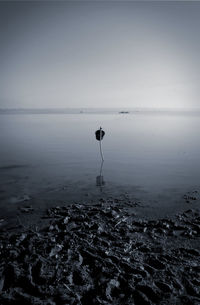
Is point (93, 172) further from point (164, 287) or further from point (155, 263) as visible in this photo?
point (164, 287)

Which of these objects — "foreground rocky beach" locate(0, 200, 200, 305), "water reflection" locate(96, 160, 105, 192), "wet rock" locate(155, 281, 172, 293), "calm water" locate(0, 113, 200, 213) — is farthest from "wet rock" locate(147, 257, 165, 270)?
"water reflection" locate(96, 160, 105, 192)

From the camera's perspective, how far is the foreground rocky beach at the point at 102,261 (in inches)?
231

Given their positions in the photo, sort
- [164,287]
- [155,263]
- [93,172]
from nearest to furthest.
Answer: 1. [164,287]
2. [155,263]
3. [93,172]

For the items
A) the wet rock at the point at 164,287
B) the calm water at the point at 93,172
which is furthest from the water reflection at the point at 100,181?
the wet rock at the point at 164,287

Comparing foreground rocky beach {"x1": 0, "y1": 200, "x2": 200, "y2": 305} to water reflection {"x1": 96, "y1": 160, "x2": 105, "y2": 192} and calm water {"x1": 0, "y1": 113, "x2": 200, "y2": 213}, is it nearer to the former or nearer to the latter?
calm water {"x1": 0, "y1": 113, "x2": 200, "y2": 213}

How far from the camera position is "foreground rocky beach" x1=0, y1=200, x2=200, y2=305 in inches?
231

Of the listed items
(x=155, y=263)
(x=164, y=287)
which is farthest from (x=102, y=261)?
(x=164, y=287)

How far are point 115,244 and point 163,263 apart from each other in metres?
1.80

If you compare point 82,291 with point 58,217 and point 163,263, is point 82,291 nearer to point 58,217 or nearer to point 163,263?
point 163,263

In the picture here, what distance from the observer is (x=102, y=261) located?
707cm

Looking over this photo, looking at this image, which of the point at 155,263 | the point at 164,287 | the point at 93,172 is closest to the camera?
the point at 164,287

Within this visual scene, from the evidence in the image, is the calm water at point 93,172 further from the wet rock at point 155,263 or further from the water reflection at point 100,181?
the wet rock at point 155,263

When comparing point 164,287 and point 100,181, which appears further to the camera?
point 100,181

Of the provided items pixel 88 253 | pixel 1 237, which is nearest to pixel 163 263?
pixel 88 253
